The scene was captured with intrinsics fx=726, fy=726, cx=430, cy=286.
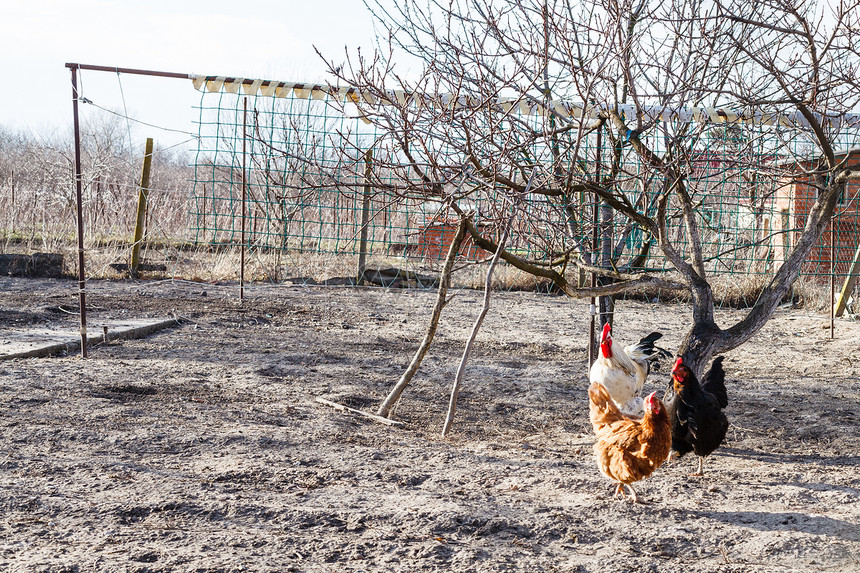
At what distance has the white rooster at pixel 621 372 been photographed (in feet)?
13.1

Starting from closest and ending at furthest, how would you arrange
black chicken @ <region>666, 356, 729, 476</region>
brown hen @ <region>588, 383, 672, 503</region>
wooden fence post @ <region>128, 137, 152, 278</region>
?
brown hen @ <region>588, 383, 672, 503</region>, black chicken @ <region>666, 356, 729, 476</region>, wooden fence post @ <region>128, 137, 152, 278</region>

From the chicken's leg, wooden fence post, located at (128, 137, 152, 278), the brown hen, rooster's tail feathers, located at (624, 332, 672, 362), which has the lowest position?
the chicken's leg

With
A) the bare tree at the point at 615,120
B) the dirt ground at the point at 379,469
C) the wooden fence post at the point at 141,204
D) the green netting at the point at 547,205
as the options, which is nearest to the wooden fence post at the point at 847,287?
the green netting at the point at 547,205

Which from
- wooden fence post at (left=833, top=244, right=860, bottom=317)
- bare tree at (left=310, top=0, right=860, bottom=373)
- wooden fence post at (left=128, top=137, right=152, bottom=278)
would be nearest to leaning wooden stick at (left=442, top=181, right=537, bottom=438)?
bare tree at (left=310, top=0, right=860, bottom=373)

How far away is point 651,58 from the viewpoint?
409 cm

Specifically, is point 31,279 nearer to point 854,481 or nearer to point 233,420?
point 233,420

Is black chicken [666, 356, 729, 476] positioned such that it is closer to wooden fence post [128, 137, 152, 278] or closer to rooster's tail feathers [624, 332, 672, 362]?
rooster's tail feathers [624, 332, 672, 362]

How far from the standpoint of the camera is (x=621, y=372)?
4035 millimetres

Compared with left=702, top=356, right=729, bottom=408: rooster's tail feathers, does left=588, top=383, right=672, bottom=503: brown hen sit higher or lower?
lower

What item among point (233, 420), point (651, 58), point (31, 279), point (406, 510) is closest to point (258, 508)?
point (406, 510)

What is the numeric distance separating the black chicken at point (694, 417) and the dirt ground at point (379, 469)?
0.54 feet

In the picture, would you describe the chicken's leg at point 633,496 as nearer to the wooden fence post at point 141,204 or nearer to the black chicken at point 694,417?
the black chicken at point 694,417

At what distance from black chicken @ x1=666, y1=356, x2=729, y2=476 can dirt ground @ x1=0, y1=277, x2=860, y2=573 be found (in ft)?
0.54

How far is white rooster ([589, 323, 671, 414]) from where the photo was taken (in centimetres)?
400
